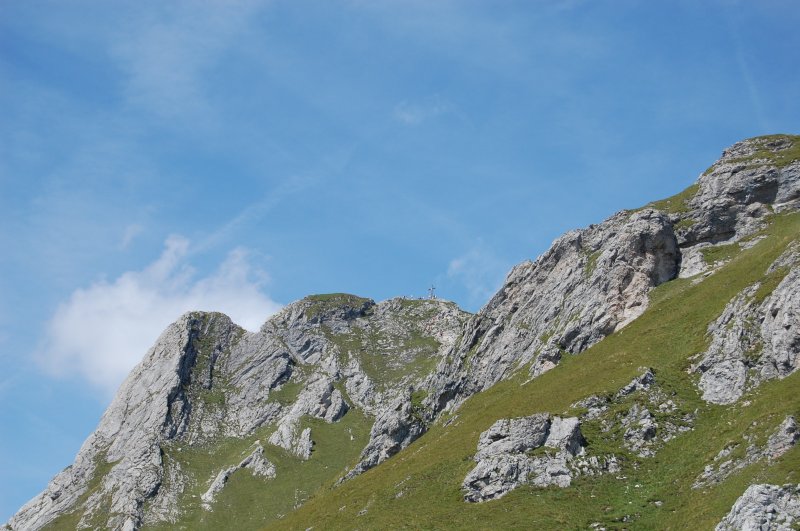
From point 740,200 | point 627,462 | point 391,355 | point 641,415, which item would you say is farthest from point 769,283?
point 391,355

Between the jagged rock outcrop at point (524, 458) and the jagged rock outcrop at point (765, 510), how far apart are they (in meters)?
20.4

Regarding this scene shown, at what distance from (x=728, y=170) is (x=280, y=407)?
120298 mm

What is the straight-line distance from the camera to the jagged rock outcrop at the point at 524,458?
6072 cm

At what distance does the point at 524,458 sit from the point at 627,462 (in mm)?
9327

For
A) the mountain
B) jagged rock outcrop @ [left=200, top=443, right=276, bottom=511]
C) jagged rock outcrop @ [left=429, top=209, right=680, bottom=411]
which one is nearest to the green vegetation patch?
the mountain

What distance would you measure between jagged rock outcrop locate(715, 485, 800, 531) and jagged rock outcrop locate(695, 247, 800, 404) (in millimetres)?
21104

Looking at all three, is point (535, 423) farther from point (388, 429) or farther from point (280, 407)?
point (280, 407)

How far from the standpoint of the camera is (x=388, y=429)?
381 feet

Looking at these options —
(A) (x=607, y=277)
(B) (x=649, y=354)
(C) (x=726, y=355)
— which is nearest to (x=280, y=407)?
(A) (x=607, y=277)

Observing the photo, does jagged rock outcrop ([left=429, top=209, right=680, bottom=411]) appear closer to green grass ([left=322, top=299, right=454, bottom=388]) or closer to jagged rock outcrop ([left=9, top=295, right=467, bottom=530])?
jagged rock outcrop ([left=9, top=295, right=467, bottom=530])

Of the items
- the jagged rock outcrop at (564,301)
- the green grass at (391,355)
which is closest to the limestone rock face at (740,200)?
the jagged rock outcrop at (564,301)

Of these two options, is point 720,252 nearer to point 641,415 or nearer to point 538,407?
point 538,407

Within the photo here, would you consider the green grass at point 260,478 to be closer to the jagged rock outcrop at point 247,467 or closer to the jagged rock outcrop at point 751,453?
the jagged rock outcrop at point 247,467

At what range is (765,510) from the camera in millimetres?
38125
